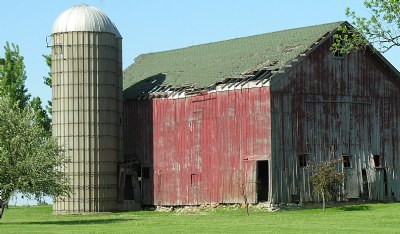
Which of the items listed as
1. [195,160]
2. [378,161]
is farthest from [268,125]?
[378,161]

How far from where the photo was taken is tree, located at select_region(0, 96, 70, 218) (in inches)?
1858

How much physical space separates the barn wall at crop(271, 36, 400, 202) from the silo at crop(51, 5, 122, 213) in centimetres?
1219

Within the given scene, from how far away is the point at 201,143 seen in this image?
2324 inches

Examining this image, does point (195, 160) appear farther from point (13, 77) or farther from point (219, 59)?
point (13, 77)

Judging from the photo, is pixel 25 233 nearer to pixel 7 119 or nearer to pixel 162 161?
pixel 7 119

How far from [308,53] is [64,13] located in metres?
16.6

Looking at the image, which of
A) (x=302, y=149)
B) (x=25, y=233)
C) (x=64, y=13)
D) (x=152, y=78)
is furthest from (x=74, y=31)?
(x=25, y=233)

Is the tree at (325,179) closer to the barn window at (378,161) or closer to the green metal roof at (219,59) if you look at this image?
the barn window at (378,161)

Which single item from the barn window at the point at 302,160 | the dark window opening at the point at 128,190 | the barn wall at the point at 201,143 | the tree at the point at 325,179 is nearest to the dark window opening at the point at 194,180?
the barn wall at the point at 201,143

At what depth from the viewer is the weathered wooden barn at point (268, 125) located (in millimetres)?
55438

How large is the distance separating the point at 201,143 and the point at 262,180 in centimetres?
427

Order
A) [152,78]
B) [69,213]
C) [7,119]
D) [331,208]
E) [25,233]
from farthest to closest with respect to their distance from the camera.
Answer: [152,78] → [69,213] → [331,208] → [7,119] → [25,233]

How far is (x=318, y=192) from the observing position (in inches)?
2156

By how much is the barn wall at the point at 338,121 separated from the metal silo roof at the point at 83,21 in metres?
13.4
